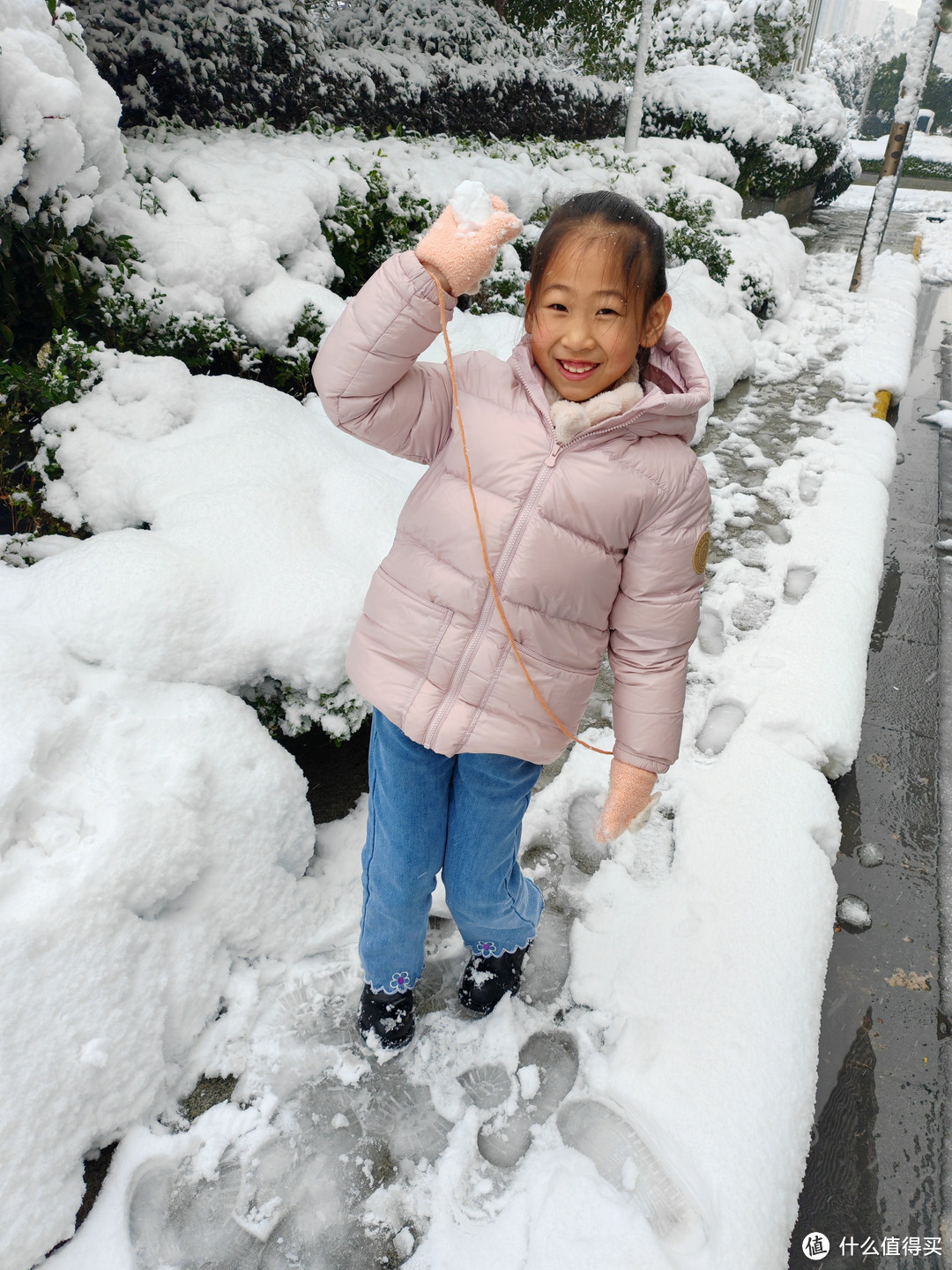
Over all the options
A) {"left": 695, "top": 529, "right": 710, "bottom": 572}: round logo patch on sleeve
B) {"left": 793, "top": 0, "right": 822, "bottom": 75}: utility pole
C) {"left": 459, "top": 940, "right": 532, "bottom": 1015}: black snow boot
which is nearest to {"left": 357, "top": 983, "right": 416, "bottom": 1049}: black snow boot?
{"left": 459, "top": 940, "right": 532, "bottom": 1015}: black snow boot

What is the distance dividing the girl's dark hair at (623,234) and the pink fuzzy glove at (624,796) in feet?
2.39

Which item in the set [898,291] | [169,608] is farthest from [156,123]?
[898,291]

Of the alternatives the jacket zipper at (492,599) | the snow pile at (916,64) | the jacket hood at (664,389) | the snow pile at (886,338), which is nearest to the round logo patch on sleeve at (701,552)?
the jacket hood at (664,389)

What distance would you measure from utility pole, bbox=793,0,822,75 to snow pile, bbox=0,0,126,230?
57.7ft

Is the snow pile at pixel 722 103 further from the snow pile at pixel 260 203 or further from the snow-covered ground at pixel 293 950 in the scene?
the snow-covered ground at pixel 293 950

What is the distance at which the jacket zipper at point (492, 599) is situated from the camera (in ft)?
3.88

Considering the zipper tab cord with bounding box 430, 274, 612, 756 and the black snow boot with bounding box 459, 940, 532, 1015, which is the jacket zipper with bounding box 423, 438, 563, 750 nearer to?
the zipper tab cord with bounding box 430, 274, 612, 756

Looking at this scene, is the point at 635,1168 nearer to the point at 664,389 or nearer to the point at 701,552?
the point at 701,552

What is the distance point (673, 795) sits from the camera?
215 centimetres

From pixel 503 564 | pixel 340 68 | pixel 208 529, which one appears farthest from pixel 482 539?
pixel 340 68

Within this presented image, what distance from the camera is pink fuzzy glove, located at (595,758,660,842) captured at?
1.30m

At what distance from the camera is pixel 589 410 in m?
1.15

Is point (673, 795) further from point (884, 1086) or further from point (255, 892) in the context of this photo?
point (255, 892)

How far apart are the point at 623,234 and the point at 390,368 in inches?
15.2
